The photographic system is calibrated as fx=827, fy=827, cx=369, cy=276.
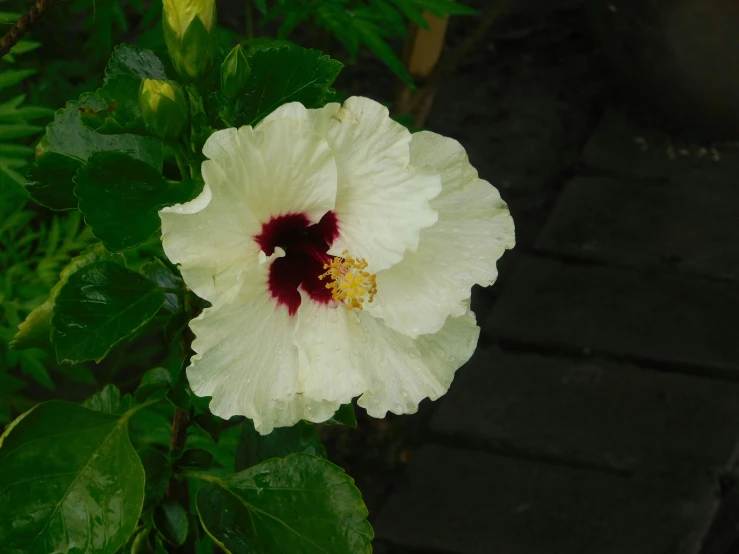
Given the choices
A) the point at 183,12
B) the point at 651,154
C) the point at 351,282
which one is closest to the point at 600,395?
the point at 651,154

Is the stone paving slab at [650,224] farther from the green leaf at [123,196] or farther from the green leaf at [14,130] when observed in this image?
the green leaf at [123,196]

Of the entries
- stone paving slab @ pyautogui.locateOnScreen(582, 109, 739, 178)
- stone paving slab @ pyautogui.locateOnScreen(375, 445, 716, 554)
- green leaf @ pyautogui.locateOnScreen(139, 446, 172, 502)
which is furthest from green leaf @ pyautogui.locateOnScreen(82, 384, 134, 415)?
stone paving slab @ pyautogui.locateOnScreen(582, 109, 739, 178)

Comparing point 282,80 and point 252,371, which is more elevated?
point 282,80

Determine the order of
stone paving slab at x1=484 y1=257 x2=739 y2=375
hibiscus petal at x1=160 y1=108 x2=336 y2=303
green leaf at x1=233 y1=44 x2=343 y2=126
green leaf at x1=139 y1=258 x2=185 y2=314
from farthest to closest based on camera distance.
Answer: stone paving slab at x1=484 y1=257 x2=739 y2=375 < green leaf at x1=139 y1=258 x2=185 y2=314 < green leaf at x1=233 y1=44 x2=343 y2=126 < hibiscus petal at x1=160 y1=108 x2=336 y2=303

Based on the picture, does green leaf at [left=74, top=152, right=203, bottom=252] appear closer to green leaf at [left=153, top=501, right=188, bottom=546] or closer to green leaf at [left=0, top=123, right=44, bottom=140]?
green leaf at [left=153, top=501, right=188, bottom=546]

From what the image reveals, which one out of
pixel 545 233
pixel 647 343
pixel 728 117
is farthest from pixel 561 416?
pixel 728 117

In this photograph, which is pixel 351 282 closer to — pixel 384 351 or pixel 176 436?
pixel 384 351
